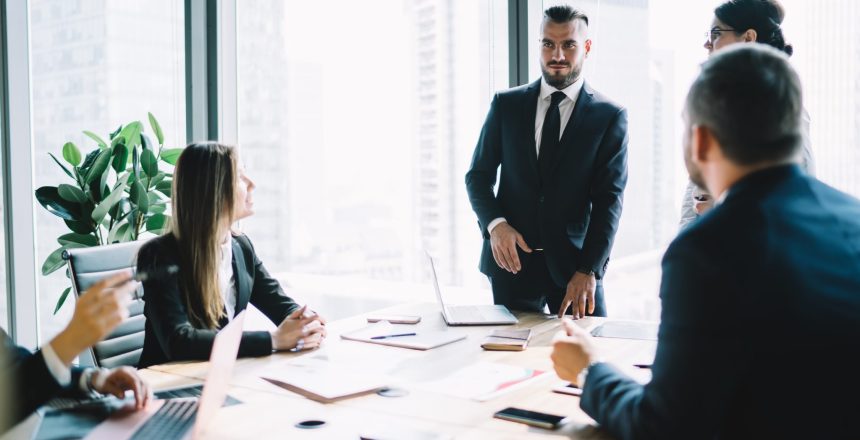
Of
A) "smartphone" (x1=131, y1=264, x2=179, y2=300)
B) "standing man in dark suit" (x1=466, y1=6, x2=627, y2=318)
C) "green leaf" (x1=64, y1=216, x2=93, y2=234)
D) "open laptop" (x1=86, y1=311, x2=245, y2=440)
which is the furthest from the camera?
"green leaf" (x1=64, y1=216, x2=93, y2=234)

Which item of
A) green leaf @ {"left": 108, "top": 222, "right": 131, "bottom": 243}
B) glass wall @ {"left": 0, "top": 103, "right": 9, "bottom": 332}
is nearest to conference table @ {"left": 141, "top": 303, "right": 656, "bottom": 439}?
green leaf @ {"left": 108, "top": 222, "right": 131, "bottom": 243}

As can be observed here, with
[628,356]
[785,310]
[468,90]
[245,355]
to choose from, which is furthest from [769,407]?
[468,90]

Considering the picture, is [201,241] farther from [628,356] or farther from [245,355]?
[628,356]

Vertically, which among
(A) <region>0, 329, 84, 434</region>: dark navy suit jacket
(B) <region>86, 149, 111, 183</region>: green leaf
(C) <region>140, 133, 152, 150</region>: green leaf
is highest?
(C) <region>140, 133, 152, 150</region>: green leaf

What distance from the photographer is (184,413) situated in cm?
146

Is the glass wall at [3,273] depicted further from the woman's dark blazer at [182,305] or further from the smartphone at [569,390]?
the smartphone at [569,390]

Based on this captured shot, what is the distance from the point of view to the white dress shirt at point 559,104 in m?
2.89

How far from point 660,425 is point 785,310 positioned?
25 cm

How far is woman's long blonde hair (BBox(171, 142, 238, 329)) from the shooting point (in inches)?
83.8

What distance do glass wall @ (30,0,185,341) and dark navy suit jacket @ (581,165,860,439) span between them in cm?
386

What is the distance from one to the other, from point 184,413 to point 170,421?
48mm

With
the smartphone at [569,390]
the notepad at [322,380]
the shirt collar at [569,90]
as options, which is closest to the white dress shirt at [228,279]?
the notepad at [322,380]

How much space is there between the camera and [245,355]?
1.95 meters

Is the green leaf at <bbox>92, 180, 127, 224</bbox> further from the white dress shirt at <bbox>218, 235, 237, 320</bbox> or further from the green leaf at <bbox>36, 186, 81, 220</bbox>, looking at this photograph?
the white dress shirt at <bbox>218, 235, 237, 320</bbox>
